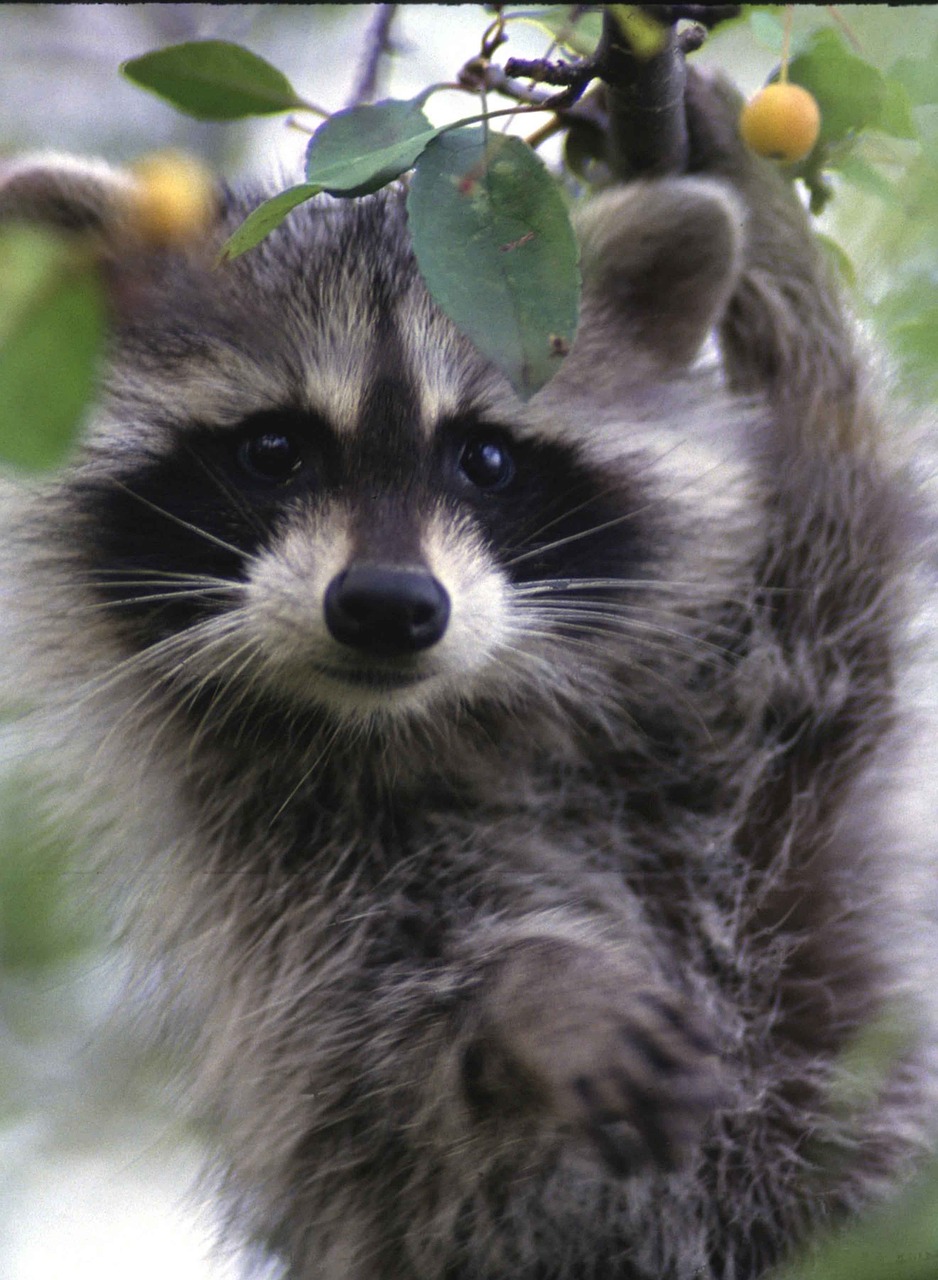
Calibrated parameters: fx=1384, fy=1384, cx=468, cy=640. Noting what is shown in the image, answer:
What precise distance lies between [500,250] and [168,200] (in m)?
1.12

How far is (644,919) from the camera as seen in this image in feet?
9.00

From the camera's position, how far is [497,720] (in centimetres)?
277

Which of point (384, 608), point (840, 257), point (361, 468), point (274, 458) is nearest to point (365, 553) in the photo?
point (384, 608)

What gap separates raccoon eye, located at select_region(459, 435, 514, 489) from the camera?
8.38ft

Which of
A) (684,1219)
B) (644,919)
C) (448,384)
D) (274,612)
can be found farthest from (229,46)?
(684,1219)

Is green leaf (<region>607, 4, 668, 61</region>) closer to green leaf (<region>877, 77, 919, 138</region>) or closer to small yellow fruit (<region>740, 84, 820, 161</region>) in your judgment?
small yellow fruit (<region>740, 84, 820, 161</region>)

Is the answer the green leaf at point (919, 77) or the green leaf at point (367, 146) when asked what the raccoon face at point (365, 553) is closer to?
the green leaf at point (367, 146)

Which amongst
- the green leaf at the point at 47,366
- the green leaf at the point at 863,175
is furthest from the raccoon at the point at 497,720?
the green leaf at the point at 47,366

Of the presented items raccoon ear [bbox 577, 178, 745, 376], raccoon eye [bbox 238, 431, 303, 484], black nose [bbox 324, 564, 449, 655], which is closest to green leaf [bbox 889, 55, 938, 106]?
raccoon ear [bbox 577, 178, 745, 376]

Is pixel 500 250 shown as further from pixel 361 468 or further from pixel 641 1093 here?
pixel 641 1093

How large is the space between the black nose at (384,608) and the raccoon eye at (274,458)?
1.18 feet

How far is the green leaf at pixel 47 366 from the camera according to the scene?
115 cm

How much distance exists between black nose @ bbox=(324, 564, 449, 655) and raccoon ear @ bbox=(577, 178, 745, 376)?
87 cm

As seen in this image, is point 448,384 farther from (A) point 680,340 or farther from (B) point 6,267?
(B) point 6,267
